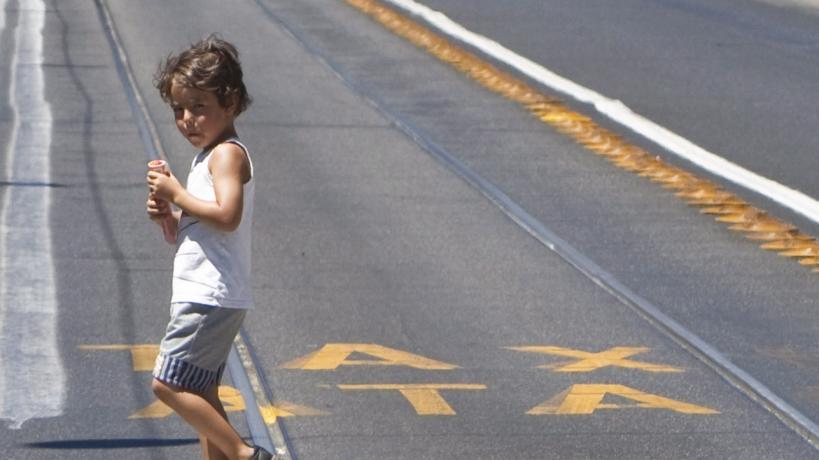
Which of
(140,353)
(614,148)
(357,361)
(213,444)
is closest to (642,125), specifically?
(614,148)

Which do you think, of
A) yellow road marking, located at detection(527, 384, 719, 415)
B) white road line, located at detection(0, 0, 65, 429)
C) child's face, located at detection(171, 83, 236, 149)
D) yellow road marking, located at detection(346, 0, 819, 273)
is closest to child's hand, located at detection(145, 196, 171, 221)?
child's face, located at detection(171, 83, 236, 149)

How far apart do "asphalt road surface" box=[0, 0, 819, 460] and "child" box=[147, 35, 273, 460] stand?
0.97 m

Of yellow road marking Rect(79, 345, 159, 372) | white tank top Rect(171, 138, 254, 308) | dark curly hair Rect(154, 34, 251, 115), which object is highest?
dark curly hair Rect(154, 34, 251, 115)

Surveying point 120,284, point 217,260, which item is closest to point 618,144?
point 120,284

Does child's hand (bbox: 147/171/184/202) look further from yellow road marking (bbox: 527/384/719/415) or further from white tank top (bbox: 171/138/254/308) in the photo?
yellow road marking (bbox: 527/384/719/415)

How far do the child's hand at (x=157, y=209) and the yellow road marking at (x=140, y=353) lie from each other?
6.91ft

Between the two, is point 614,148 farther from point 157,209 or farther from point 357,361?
point 157,209

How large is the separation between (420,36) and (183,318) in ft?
51.6

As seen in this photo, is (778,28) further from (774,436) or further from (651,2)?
(774,436)

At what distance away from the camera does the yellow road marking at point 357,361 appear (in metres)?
7.39

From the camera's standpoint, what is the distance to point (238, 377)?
7.13 meters

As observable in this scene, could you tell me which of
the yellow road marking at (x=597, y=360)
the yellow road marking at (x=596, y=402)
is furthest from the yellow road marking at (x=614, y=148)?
the yellow road marking at (x=596, y=402)

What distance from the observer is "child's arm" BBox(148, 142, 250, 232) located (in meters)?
5.02

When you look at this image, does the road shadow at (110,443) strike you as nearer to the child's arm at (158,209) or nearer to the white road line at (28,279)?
the white road line at (28,279)
